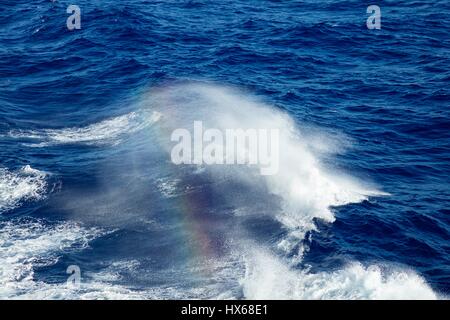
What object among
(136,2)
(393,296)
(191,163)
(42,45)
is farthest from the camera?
(136,2)

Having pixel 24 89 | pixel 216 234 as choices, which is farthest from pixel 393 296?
pixel 24 89

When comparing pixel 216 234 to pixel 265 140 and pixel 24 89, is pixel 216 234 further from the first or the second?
pixel 24 89

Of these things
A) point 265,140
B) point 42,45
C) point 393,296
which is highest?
point 42,45

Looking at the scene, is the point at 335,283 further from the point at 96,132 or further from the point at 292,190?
the point at 96,132

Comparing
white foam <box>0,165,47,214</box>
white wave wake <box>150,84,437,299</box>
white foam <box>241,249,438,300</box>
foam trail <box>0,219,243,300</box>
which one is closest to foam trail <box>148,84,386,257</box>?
white wave wake <box>150,84,437,299</box>

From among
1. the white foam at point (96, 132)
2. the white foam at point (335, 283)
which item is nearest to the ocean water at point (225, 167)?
the white foam at point (335, 283)

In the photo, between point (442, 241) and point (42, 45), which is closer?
point (442, 241)

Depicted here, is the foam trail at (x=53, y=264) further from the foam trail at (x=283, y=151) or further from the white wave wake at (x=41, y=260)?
the foam trail at (x=283, y=151)
